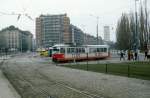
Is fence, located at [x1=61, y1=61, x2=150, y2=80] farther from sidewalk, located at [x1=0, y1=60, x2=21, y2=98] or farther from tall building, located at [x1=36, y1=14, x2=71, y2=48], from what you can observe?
tall building, located at [x1=36, y1=14, x2=71, y2=48]

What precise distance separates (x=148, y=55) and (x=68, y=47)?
12762mm

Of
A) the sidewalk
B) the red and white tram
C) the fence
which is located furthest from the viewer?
the red and white tram

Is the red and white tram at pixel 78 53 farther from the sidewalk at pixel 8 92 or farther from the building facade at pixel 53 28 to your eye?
the building facade at pixel 53 28

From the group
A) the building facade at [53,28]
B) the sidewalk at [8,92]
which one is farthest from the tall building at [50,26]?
the sidewalk at [8,92]

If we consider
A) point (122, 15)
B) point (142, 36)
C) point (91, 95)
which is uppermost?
point (122, 15)

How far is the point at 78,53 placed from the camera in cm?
5125

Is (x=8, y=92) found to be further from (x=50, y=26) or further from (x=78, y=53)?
(x=50, y=26)

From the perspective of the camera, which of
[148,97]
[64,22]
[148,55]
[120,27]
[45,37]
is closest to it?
[148,97]

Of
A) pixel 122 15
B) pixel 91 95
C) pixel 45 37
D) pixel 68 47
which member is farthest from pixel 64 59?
pixel 45 37

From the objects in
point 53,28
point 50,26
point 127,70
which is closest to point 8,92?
point 127,70

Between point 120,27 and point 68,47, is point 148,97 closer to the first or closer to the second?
point 68,47

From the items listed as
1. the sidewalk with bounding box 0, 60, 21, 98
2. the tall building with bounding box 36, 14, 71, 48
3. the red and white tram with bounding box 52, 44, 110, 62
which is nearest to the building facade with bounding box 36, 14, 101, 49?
the tall building with bounding box 36, 14, 71, 48

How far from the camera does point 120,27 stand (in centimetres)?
8538

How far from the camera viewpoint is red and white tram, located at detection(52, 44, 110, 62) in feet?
160
